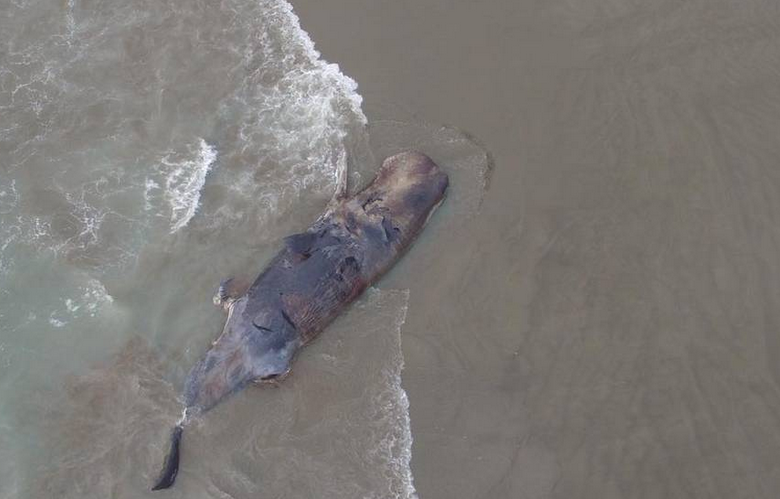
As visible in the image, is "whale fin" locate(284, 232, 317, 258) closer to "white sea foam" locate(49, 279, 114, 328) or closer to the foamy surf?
the foamy surf

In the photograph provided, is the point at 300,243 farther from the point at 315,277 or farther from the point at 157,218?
the point at 157,218

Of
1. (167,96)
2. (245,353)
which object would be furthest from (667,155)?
(167,96)

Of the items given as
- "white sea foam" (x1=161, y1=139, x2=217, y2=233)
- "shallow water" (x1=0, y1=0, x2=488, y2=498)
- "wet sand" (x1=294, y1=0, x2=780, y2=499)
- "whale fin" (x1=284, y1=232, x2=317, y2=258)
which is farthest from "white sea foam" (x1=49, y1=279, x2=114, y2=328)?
"wet sand" (x1=294, y1=0, x2=780, y2=499)

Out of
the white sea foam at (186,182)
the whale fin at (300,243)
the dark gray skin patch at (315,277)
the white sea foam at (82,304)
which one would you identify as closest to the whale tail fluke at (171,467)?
the dark gray skin patch at (315,277)

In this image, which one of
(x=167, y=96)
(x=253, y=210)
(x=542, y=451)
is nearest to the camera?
(x=542, y=451)

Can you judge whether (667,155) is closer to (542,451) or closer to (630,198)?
(630,198)

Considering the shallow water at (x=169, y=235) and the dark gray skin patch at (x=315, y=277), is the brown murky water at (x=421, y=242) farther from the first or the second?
the dark gray skin patch at (x=315, y=277)
